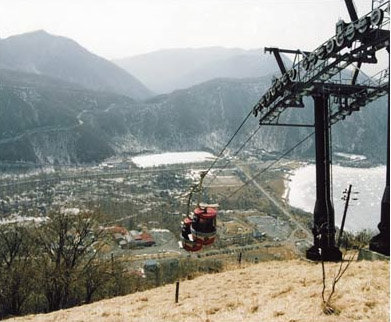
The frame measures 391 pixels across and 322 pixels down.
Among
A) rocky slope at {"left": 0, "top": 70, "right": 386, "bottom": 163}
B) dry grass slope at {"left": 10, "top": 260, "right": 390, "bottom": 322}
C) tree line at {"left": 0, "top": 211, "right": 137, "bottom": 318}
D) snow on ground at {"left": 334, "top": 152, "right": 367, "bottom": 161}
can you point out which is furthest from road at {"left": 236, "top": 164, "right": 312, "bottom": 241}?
rocky slope at {"left": 0, "top": 70, "right": 386, "bottom": 163}

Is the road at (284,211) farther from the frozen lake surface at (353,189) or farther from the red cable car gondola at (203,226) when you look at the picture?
the red cable car gondola at (203,226)

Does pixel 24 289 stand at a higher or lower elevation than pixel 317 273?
lower

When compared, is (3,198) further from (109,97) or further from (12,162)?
(109,97)

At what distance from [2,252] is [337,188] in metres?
75.5

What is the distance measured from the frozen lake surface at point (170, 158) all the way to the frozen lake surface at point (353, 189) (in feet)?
129

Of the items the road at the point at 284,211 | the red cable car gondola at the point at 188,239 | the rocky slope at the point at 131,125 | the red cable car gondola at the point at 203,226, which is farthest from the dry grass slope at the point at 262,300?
the rocky slope at the point at 131,125

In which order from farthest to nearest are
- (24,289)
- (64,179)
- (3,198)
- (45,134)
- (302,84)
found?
(45,134), (64,179), (3,198), (24,289), (302,84)

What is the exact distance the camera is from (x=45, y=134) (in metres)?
133

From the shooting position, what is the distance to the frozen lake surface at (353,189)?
203ft

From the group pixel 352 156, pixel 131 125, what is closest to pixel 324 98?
pixel 352 156

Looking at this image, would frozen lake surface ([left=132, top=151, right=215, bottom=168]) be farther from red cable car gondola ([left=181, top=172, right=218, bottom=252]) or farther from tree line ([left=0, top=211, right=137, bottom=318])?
red cable car gondola ([left=181, top=172, right=218, bottom=252])

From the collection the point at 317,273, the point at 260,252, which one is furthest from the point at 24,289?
the point at 260,252

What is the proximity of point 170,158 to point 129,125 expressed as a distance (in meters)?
30.4

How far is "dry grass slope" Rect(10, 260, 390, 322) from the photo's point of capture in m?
5.74
